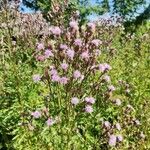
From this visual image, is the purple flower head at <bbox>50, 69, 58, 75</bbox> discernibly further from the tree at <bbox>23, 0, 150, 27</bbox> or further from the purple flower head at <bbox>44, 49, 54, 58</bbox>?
the tree at <bbox>23, 0, 150, 27</bbox>

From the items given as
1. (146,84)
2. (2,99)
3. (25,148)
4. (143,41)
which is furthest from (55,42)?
(143,41)

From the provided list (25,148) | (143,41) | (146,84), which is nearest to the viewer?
(25,148)

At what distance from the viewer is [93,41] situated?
4129 millimetres

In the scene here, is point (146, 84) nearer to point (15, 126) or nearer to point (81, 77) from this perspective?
point (15, 126)

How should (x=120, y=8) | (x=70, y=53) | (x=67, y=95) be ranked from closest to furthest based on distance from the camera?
1. (x=70, y=53)
2. (x=67, y=95)
3. (x=120, y=8)

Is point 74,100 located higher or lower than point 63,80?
lower

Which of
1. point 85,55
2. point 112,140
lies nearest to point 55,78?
point 85,55

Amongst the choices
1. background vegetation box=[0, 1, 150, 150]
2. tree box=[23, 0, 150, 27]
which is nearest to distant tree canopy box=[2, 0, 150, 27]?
tree box=[23, 0, 150, 27]

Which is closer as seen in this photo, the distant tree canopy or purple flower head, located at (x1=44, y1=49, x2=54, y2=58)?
purple flower head, located at (x1=44, y1=49, x2=54, y2=58)

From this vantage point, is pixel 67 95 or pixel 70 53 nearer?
pixel 70 53

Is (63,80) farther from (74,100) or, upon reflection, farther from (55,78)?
(74,100)

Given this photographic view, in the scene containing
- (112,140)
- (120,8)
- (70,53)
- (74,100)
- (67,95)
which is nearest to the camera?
(70,53)

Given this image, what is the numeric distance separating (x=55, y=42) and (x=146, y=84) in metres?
4.56

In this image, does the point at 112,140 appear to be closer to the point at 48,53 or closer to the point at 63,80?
the point at 63,80
